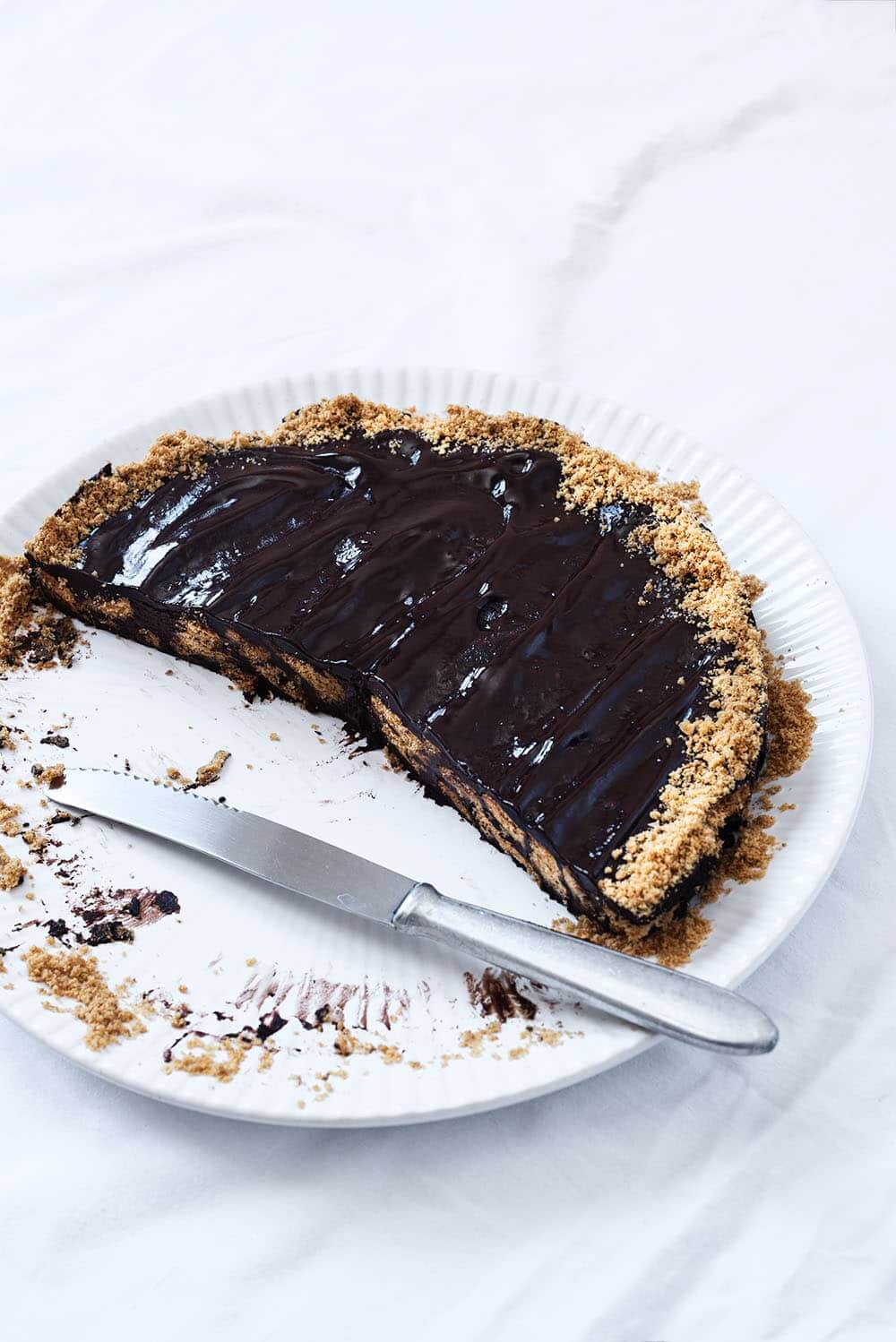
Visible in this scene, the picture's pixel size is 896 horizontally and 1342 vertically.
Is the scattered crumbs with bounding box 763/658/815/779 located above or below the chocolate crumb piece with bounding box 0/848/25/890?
above

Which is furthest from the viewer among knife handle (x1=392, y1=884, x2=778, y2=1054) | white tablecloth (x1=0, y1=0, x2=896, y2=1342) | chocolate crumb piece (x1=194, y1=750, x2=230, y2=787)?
chocolate crumb piece (x1=194, y1=750, x2=230, y2=787)

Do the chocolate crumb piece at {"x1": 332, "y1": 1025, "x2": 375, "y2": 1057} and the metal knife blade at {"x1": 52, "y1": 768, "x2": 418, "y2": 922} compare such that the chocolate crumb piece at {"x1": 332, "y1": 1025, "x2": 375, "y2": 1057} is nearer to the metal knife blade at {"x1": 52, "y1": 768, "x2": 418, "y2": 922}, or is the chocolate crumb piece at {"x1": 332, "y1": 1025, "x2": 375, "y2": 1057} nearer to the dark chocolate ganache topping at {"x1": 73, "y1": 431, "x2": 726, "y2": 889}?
the metal knife blade at {"x1": 52, "y1": 768, "x2": 418, "y2": 922}

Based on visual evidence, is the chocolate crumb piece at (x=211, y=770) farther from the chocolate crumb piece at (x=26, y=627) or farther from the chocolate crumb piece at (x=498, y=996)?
the chocolate crumb piece at (x=498, y=996)

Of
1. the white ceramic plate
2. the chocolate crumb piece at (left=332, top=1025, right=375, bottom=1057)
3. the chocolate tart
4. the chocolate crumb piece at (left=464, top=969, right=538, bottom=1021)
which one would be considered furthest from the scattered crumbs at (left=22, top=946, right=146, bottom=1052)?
the chocolate tart

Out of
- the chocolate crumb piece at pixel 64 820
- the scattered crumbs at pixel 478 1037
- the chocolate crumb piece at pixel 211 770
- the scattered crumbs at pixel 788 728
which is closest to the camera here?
the scattered crumbs at pixel 478 1037

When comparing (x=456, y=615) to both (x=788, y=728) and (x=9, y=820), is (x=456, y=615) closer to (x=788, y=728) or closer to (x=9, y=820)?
(x=788, y=728)

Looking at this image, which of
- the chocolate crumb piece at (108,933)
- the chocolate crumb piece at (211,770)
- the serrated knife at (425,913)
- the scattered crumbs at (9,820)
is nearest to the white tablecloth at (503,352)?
the chocolate crumb piece at (108,933)
